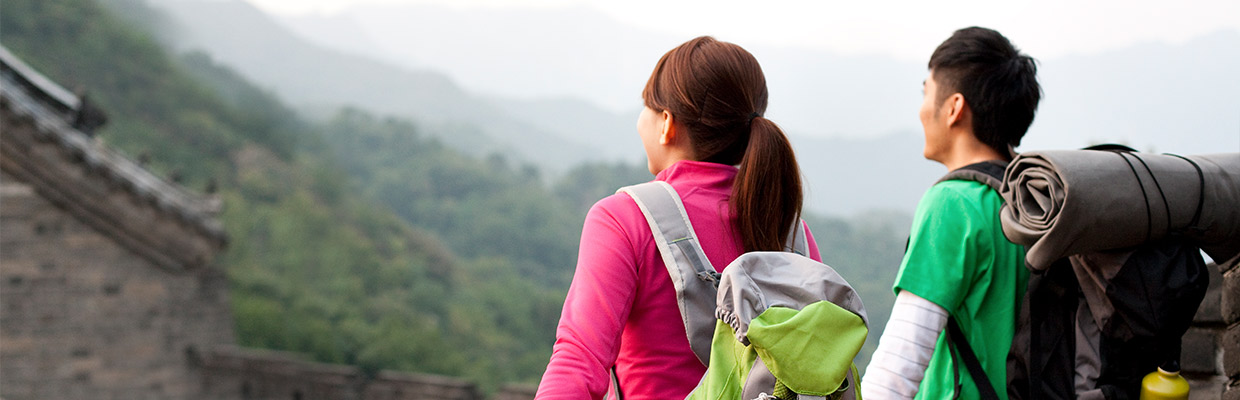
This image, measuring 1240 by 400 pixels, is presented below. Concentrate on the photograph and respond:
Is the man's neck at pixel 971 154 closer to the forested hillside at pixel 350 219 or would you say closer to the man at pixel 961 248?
the man at pixel 961 248

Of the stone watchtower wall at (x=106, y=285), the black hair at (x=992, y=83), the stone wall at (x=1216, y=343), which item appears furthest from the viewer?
the stone watchtower wall at (x=106, y=285)

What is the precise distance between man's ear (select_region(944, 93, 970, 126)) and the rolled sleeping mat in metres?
0.41

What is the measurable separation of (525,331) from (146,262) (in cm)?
3598

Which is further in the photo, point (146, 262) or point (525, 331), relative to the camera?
point (525, 331)

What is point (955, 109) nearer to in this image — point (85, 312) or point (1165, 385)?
point (1165, 385)

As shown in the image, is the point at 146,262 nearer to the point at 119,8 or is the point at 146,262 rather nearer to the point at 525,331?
the point at 525,331

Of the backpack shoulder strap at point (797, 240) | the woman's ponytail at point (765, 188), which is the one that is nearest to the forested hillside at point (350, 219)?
the backpack shoulder strap at point (797, 240)

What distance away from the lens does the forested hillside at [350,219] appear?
1346 inches

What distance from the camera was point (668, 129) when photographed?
5.70 ft

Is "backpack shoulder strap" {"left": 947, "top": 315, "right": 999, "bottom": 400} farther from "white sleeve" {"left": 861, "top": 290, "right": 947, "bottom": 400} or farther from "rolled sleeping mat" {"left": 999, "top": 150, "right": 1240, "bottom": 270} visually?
"rolled sleeping mat" {"left": 999, "top": 150, "right": 1240, "bottom": 270}

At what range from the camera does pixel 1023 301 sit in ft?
6.35

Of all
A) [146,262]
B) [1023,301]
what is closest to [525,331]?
[146,262]

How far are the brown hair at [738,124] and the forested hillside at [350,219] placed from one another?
23429 mm

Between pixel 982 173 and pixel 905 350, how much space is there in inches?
19.0
